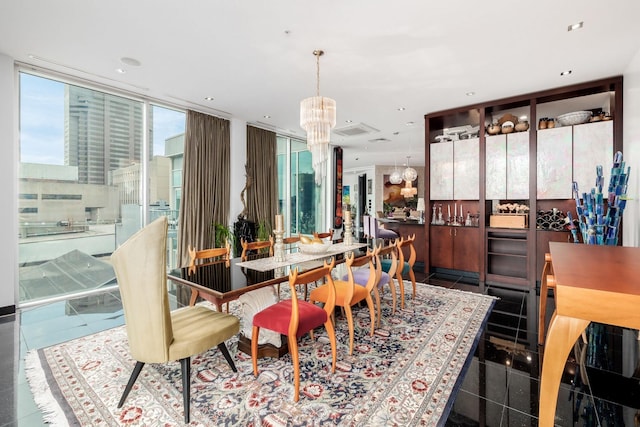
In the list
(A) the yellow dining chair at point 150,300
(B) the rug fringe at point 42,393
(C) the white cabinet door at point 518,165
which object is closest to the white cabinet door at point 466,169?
(C) the white cabinet door at point 518,165

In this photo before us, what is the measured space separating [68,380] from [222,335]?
1238 millimetres

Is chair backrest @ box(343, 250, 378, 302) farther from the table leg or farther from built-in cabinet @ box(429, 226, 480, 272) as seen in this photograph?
built-in cabinet @ box(429, 226, 480, 272)

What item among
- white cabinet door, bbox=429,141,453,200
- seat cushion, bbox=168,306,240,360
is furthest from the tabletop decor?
seat cushion, bbox=168,306,240,360

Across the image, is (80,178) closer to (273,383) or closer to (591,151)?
(273,383)

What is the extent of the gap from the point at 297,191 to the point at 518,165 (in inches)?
187

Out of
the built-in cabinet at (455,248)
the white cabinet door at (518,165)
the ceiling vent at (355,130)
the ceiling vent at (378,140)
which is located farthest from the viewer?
the ceiling vent at (378,140)

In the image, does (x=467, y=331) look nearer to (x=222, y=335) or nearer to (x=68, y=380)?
(x=222, y=335)

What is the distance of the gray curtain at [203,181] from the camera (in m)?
5.04

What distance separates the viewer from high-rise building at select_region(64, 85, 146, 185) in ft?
13.2

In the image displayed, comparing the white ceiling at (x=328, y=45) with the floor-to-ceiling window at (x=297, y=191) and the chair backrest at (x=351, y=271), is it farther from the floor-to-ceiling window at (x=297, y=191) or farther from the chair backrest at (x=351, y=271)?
the floor-to-ceiling window at (x=297, y=191)

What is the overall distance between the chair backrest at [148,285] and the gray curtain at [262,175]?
4416 mm

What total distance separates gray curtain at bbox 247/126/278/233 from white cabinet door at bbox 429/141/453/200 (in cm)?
331

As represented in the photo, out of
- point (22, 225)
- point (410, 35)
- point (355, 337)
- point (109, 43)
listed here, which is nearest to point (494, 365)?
point (355, 337)

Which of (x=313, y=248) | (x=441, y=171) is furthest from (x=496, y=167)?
(x=313, y=248)
